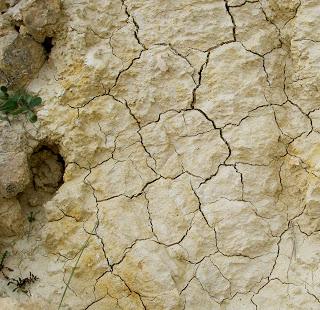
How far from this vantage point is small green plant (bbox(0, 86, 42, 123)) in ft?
9.52

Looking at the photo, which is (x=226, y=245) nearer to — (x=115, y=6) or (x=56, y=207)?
(x=56, y=207)

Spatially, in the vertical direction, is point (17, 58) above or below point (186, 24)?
above

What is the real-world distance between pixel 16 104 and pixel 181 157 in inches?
38.5

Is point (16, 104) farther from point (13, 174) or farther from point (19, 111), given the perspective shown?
point (13, 174)

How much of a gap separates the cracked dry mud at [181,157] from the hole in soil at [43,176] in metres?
0.10

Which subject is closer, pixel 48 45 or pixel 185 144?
pixel 185 144

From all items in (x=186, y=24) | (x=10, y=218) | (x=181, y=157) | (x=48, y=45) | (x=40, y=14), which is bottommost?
(x=181, y=157)

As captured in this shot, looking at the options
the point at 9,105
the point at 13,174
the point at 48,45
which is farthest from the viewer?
the point at 48,45

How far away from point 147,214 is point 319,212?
0.88 meters

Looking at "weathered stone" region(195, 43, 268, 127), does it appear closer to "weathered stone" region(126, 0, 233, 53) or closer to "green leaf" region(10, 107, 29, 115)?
"weathered stone" region(126, 0, 233, 53)

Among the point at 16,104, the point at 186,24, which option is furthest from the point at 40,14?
the point at 186,24

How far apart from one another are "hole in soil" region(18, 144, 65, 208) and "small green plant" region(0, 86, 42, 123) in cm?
20

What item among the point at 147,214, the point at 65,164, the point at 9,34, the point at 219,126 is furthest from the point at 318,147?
the point at 9,34

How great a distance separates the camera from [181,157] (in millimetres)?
2801
